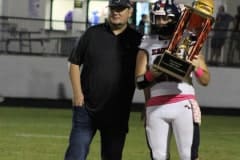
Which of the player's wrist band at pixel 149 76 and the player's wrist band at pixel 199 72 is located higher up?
the player's wrist band at pixel 199 72

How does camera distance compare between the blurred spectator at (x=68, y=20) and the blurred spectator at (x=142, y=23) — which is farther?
the blurred spectator at (x=68, y=20)

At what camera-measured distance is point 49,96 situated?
23984mm

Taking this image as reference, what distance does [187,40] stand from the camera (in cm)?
716

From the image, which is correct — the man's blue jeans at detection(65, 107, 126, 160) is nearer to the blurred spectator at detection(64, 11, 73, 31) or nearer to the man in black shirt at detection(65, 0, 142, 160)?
the man in black shirt at detection(65, 0, 142, 160)

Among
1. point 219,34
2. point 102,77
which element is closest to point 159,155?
point 102,77

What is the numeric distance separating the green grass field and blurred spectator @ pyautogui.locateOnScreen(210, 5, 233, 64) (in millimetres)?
3262

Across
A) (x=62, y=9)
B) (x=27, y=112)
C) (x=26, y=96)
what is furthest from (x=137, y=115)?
(x=62, y=9)

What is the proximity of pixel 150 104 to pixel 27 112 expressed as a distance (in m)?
13.3

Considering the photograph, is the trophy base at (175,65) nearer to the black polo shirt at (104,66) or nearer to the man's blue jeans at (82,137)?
the black polo shirt at (104,66)

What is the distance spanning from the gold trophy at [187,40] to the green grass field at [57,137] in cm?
523

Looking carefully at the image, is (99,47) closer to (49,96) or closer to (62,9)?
(49,96)

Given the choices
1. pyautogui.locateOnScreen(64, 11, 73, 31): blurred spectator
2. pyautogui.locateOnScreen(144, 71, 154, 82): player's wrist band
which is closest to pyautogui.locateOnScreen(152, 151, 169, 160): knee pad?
pyautogui.locateOnScreen(144, 71, 154, 82): player's wrist band

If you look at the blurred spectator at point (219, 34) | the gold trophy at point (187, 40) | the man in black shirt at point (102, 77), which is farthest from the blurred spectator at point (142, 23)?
the gold trophy at point (187, 40)

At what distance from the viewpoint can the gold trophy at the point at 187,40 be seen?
7.08 m
